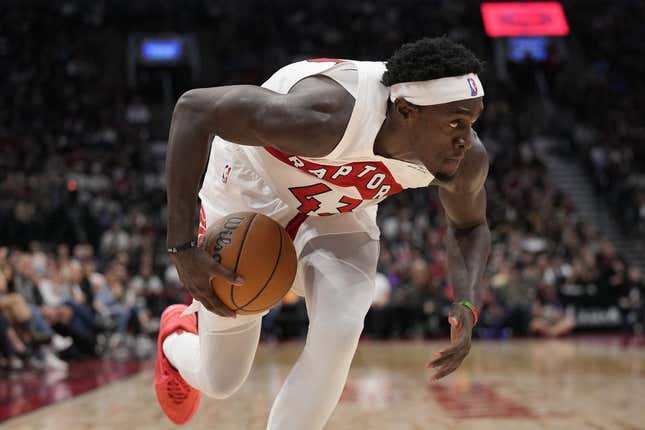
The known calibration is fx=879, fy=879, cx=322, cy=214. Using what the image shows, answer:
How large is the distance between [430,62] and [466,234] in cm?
89

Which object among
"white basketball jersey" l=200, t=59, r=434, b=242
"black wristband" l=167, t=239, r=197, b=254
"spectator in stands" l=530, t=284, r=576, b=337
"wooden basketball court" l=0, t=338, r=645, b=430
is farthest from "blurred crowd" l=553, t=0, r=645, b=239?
"black wristband" l=167, t=239, r=197, b=254

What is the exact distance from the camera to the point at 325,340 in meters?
2.95

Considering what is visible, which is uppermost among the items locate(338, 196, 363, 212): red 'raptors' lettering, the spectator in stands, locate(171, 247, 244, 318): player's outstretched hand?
locate(338, 196, 363, 212): red 'raptors' lettering

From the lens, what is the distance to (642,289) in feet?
42.5

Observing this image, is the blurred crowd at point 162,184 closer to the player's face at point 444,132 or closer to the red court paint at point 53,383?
the red court paint at point 53,383

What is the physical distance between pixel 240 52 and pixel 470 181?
17.5 meters

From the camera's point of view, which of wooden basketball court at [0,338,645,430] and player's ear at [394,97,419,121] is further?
wooden basketball court at [0,338,645,430]

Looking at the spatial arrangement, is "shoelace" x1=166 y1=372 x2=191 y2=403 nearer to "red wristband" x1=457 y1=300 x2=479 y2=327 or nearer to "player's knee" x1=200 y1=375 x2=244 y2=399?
"player's knee" x1=200 y1=375 x2=244 y2=399

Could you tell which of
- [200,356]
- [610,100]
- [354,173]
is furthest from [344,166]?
[610,100]

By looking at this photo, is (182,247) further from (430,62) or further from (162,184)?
(162,184)

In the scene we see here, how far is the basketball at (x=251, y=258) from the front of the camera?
9.64 feet

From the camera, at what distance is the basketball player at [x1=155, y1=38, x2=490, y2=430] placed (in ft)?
9.00

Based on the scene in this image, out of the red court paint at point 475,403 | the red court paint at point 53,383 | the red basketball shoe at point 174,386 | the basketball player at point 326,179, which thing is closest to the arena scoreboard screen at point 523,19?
the red court paint at point 53,383

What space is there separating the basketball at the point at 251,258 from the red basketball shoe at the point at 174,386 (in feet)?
2.86
